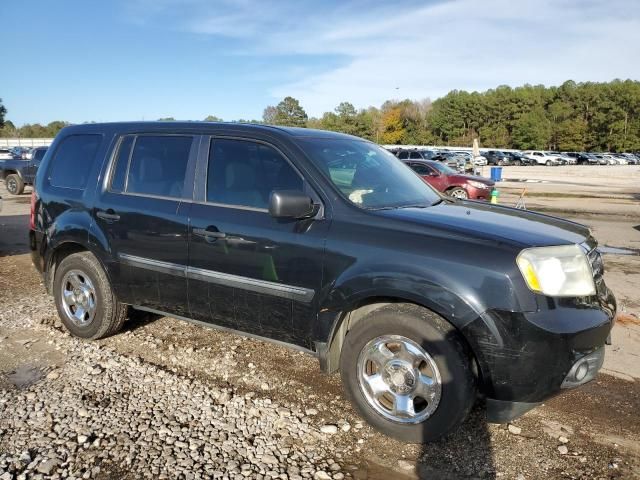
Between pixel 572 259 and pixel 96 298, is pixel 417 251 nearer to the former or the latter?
pixel 572 259

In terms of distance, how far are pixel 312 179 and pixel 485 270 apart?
4.21 ft

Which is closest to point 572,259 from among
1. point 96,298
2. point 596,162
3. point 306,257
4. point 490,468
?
point 490,468

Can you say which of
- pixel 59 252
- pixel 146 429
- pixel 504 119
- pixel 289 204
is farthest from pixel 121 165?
pixel 504 119

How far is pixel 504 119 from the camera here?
10888 cm

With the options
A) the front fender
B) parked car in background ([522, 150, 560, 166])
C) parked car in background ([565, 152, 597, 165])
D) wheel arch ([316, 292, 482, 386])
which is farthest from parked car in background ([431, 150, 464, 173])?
parked car in background ([565, 152, 597, 165])

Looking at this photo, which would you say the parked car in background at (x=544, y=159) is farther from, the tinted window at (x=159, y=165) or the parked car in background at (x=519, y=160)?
the tinted window at (x=159, y=165)

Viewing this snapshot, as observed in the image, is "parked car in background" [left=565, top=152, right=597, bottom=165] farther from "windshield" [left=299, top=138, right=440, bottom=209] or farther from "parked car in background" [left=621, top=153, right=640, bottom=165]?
"windshield" [left=299, top=138, right=440, bottom=209]

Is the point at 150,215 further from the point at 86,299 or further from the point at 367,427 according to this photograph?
the point at 367,427

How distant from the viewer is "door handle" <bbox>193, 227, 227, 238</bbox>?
12.2 feet

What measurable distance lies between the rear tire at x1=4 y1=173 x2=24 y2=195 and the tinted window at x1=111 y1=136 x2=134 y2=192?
18184 mm

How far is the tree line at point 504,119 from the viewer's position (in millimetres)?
97875

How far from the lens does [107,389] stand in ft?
12.4

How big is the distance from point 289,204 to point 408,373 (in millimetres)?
1240

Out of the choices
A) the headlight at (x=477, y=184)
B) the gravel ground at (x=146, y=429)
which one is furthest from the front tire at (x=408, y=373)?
the headlight at (x=477, y=184)
